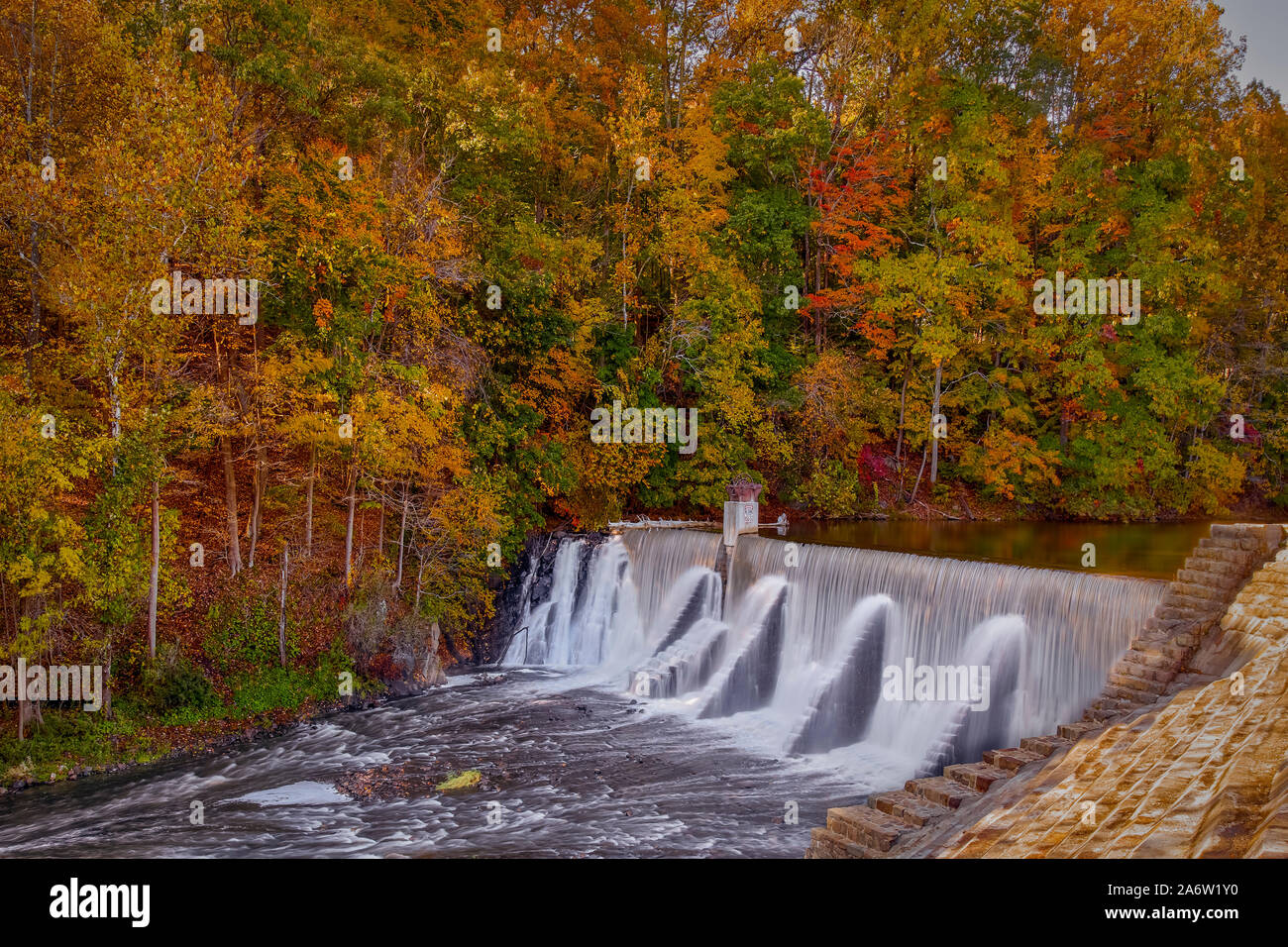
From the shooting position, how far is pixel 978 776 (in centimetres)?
765

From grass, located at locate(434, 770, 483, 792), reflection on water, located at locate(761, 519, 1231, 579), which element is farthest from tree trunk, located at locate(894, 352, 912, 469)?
grass, located at locate(434, 770, 483, 792)

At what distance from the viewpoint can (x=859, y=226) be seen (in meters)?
26.2

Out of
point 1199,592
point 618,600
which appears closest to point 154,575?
point 618,600

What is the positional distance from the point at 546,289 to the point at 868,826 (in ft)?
48.4

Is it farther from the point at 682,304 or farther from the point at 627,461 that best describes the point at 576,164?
the point at 627,461

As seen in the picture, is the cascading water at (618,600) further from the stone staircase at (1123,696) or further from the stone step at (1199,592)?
the stone staircase at (1123,696)

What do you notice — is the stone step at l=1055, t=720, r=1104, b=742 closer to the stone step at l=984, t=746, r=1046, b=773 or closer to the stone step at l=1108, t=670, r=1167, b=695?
the stone step at l=984, t=746, r=1046, b=773

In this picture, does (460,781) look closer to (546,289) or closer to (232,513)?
(232,513)

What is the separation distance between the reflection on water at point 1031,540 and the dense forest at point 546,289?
2159 millimetres

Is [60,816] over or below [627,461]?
below

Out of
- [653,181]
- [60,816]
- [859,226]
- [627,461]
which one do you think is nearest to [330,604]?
[60,816]

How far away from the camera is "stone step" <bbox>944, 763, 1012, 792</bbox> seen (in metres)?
7.58
